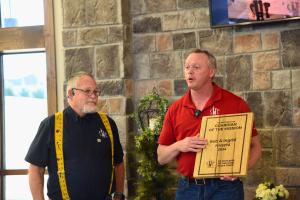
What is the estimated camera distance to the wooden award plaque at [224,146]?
8.08ft

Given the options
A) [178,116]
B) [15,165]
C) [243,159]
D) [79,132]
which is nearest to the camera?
[243,159]

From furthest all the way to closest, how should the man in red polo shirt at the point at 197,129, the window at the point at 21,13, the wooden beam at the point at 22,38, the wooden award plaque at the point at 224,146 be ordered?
the window at the point at 21,13 → the wooden beam at the point at 22,38 → the man in red polo shirt at the point at 197,129 → the wooden award plaque at the point at 224,146

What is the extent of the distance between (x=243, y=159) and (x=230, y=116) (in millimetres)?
232

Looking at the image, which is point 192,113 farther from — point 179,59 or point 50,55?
point 50,55

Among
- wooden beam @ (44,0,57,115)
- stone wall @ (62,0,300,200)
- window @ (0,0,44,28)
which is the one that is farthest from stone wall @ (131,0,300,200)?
window @ (0,0,44,28)

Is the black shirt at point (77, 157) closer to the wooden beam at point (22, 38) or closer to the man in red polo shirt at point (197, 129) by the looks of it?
the man in red polo shirt at point (197, 129)

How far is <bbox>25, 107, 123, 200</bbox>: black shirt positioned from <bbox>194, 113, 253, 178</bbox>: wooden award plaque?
0.66 m

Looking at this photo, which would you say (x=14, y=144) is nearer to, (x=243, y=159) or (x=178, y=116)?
(x=178, y=116)

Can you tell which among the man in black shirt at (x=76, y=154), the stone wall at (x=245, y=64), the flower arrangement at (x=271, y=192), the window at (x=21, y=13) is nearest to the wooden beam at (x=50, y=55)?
the window at (x=21, y=13)

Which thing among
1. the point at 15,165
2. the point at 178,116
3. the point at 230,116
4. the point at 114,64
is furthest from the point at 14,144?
the point at 230,116

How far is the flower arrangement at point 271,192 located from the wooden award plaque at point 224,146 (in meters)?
0.96

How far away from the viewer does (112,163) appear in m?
3.03

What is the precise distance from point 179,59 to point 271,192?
126 centimetres

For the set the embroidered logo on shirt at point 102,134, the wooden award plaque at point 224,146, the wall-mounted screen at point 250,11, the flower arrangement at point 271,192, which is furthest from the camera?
the wall-mounted screen at point 250,11
